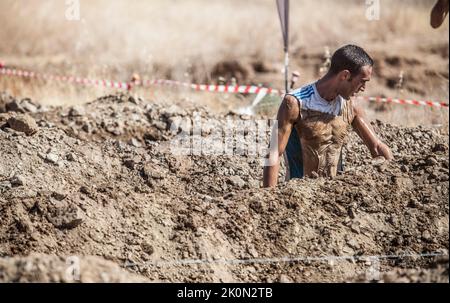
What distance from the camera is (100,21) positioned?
1880 centimetres

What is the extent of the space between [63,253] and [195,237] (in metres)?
0.87

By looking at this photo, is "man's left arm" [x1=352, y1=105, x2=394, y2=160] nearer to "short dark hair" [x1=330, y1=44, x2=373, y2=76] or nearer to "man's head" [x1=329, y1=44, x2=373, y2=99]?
"man's head" [x1=329, y1=44, x2=373, y2=99]

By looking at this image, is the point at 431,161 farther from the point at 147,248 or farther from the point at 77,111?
the point at 77,111

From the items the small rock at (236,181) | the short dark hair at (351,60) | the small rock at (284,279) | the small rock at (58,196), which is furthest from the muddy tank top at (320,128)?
the small rock at (58,196)

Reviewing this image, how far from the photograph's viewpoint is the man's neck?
6242 mm

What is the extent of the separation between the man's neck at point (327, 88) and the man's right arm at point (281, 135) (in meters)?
0.24

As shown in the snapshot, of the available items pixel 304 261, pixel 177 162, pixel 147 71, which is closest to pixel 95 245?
pixel 304 261

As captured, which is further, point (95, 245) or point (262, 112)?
point (262, 112)

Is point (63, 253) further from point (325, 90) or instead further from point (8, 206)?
point (325, 90)

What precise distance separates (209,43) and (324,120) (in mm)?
11254

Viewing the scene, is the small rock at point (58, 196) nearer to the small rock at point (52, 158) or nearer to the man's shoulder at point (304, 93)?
the small rock at point (52, 158)

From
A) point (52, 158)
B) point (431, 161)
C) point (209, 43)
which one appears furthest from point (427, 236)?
point (209, 43)

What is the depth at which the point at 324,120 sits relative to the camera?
21.0 ft

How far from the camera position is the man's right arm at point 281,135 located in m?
6.09
